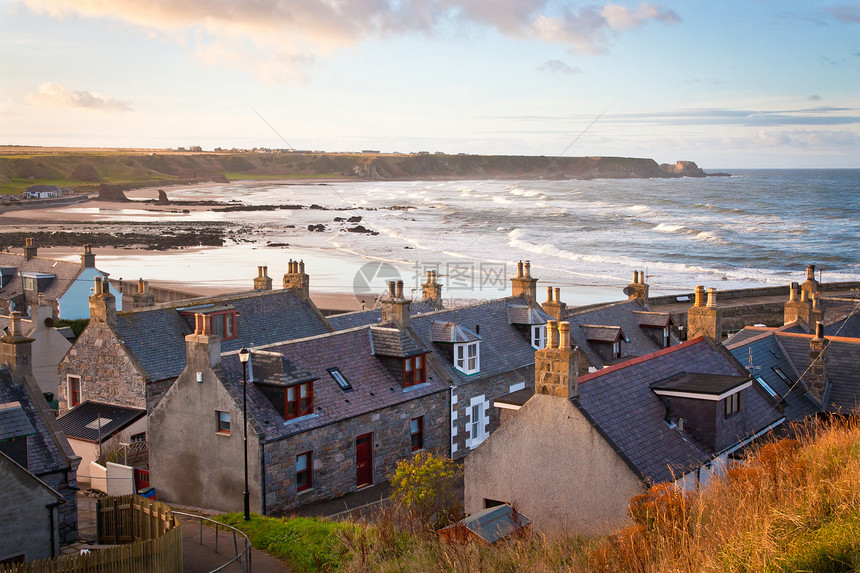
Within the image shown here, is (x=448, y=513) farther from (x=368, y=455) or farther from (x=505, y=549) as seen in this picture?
(x=368, y=455)

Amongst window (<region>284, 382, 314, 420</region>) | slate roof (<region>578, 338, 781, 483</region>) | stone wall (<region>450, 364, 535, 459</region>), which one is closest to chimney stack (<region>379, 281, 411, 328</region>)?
stone wall (<region>450, 364, 535, 459</region>)

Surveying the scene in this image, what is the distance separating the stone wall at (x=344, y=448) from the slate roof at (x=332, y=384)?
0.24m

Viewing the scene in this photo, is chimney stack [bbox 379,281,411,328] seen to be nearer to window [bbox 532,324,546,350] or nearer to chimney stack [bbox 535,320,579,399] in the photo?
window [bbox 532,324,546,350]

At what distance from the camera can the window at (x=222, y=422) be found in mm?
22438

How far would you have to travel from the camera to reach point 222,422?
73.9 ft

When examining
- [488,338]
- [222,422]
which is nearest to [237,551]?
[222,422]

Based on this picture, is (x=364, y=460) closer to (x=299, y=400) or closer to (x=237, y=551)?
(x=299, y=400)

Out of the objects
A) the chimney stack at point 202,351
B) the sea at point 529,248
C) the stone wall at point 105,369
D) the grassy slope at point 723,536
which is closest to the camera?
the grassy slope at point 723,536

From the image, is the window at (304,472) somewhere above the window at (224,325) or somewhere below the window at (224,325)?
below

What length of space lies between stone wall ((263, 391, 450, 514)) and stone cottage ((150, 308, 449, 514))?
0.09 feet

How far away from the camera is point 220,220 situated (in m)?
119

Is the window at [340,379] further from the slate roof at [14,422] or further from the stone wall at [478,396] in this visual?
the slate roof at [14,422]

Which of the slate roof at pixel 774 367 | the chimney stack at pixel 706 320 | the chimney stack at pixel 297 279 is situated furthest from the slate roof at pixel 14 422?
the slate roof at pixel 774 367

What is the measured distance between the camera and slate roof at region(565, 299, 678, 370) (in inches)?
1222
